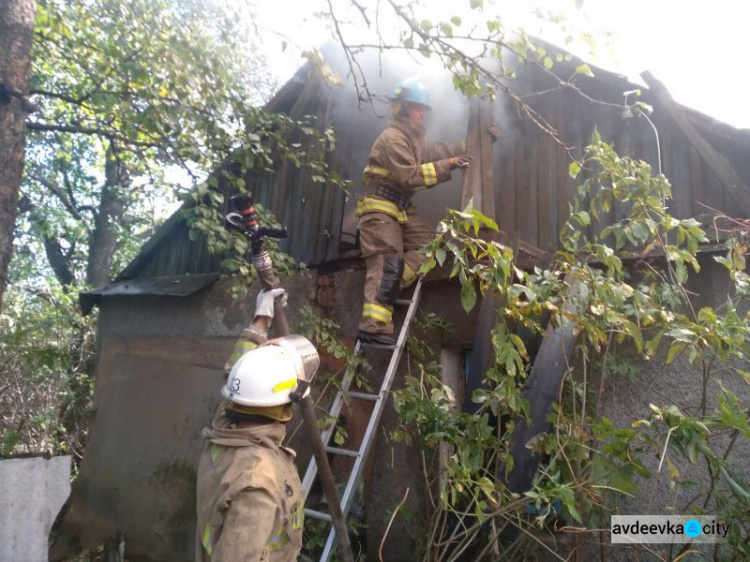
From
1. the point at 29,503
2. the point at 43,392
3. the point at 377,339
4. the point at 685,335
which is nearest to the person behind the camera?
the point at 685,335

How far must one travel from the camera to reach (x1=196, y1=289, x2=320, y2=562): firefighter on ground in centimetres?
202

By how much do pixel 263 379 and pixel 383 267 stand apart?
177cm

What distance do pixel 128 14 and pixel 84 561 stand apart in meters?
4.59

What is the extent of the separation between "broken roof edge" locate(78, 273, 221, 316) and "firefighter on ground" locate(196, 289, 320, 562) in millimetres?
3092

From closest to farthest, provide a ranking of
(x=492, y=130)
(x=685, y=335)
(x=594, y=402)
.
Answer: (x=685, y=335) < (x=594, y=402) < (x=492, y=130)

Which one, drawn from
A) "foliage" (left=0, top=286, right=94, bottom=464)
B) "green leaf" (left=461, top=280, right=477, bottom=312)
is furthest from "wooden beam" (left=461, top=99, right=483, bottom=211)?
"foliage" (left=0, top=286, right=94, bottom=464)

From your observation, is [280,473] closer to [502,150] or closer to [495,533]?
[495,533]

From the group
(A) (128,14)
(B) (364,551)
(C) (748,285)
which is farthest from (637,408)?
(A) (128,14)

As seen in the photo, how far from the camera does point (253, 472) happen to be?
83.4 inches

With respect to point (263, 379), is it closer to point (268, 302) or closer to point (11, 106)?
point (268, 302)

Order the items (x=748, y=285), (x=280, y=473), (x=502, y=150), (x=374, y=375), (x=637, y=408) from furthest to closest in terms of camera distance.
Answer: (x=502, y=150) < (x=374, y=375) < (x=637, y=408) < (x=748, y=285) < (x=280, y=473)

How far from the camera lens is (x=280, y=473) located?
90.3 inches

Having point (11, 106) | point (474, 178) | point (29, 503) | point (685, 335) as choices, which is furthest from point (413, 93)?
point (29, 503)

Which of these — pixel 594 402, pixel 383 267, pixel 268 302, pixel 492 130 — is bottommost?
pixel 594 402
